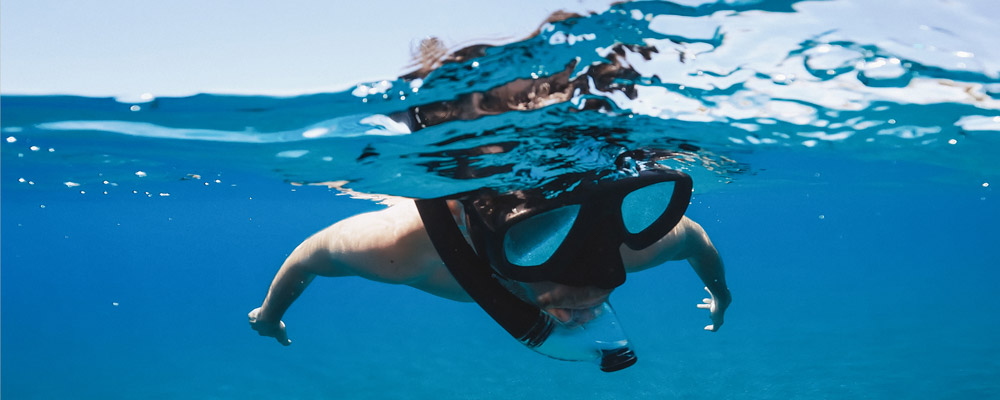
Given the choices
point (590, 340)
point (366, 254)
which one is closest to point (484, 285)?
point (590, 340)

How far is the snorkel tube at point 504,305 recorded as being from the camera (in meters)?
3.76

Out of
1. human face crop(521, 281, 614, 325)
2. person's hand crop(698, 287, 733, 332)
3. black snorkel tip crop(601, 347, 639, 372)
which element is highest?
human face crop(521, 281, 614, 325)

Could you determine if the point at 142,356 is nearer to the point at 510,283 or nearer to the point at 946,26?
the point at 510,283

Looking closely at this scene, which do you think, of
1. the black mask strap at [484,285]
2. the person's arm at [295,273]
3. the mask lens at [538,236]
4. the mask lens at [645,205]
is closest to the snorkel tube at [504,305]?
the black mask strap at [484,285]

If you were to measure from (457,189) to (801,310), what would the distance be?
2457 cm

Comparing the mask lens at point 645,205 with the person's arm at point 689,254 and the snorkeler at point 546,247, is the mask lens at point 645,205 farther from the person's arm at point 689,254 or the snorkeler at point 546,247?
the person's arm at point 689,254

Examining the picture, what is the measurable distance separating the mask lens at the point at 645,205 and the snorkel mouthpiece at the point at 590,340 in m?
0.62

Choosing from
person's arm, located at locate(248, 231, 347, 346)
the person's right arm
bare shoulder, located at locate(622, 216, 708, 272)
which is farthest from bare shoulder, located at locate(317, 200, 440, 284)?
bare shoulder, located at locate(622, 216, 708, 272)

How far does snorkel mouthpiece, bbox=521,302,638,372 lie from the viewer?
3812mm

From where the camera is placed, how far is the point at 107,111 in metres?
5.55

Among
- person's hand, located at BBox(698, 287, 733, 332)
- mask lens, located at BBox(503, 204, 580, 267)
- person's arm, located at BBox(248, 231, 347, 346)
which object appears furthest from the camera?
person's hand, located at BBox(698, 287, 733, 332)

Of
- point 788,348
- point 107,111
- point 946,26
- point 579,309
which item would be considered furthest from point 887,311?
point 107,111

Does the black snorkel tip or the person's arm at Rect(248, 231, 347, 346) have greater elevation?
the person's arm at Rect(248, 231, 347, 346)

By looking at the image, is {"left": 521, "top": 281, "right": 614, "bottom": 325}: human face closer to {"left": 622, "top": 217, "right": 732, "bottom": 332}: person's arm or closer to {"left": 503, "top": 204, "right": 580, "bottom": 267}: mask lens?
{"left": 503, "top": 204, "right": 580, "bottom": 267}: mask lens
